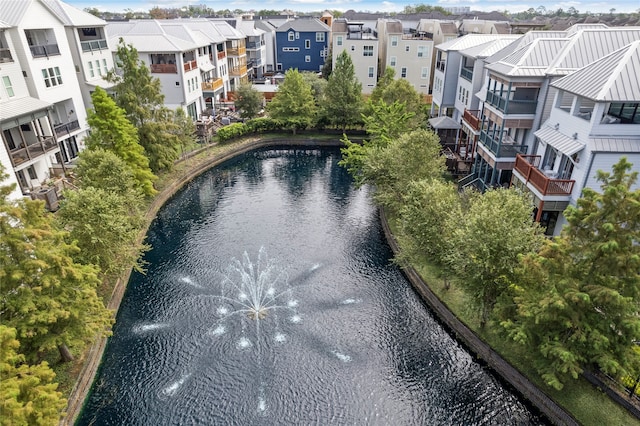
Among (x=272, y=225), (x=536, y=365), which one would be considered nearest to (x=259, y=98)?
(x=272, y=225)

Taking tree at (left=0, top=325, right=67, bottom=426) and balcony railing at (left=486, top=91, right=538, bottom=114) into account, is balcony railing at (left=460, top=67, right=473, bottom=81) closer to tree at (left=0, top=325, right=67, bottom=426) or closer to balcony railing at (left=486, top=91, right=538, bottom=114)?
balcony railing at (left=486, top=91, right=538, bottom=114)

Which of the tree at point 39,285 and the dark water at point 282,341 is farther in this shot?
the dark water at point 282,341

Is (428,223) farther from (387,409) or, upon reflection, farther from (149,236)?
(149,236)

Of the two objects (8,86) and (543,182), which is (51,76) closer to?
(8,86)

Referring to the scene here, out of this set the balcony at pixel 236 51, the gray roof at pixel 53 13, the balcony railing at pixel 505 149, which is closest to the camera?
the balcony railing at pixel 505 149

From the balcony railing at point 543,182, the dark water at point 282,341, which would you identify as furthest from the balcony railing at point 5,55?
the balcony railing at point 543,182

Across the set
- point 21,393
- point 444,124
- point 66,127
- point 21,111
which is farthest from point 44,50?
point 444,124

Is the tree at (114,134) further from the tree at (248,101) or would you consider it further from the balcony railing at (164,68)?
the tree at (248,101)
